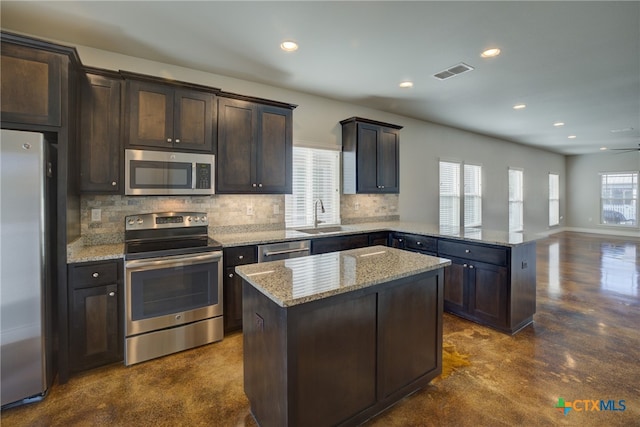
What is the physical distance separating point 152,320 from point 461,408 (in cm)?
251

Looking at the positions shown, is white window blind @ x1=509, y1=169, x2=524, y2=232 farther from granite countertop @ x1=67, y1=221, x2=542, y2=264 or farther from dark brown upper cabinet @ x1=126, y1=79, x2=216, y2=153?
dark brown upper cabinet @ x1=126, y1=79, x2=216, y2=153

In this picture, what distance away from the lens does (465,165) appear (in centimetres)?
689

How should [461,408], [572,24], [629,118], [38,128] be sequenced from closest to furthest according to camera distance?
[461,408] < [38,128] < [572,24] < [629,118]

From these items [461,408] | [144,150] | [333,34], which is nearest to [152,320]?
[144,150]

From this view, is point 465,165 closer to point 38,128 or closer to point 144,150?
point 144,150

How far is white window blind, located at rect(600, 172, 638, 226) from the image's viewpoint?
9.96 m

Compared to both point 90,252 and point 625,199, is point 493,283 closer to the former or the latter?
point 90,252

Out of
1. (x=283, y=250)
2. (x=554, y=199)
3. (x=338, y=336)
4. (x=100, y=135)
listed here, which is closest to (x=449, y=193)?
(x=283, y=250)

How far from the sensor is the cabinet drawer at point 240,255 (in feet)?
10.0

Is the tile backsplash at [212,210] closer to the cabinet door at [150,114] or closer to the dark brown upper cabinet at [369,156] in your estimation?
the dark brown upper cabinet at [369,156]

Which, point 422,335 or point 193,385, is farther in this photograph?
point 193,385

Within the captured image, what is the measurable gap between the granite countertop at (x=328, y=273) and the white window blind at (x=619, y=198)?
12.1 metres

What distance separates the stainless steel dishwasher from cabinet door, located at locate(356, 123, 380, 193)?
4.59 feet

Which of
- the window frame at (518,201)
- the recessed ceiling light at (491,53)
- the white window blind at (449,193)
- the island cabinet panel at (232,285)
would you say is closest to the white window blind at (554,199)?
the window frame at (518,201)
